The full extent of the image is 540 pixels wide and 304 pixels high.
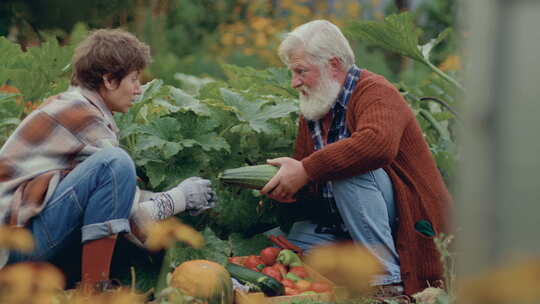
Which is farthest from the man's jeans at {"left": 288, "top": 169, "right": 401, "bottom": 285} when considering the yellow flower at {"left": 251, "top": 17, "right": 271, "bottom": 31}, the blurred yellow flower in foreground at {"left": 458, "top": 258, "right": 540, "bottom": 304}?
the yellow flower at {"left": 251, "top": 17, "right": 271, "bottom": 31}

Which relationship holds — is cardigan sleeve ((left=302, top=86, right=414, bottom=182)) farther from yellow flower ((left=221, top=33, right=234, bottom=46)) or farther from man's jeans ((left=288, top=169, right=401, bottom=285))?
yellow flower ((left=221, top=33, right=234, bottom=46))

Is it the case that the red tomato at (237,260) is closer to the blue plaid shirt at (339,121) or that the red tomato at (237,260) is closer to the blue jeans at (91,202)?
the blue plaid shirt at (339,121)

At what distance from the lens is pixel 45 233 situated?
2830mm

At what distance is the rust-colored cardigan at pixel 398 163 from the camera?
3168 millimetres

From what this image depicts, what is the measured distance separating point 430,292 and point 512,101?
2041 mm

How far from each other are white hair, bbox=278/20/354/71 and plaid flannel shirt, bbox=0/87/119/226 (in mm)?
934

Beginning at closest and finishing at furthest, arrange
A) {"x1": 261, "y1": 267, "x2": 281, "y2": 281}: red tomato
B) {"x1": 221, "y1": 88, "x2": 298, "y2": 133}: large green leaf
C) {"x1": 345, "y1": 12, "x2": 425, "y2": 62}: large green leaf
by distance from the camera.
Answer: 1. {"x1": 261, "y1": 267, "x2": 281, "y2": 281}: red tomato
2. {"x1": 221, "y1": 88, "x2": 298, "y2": 133}: large green leaf
3. {"x1": 345, "y1": 12, "x2": 425, "y2": 62}: large green leaf

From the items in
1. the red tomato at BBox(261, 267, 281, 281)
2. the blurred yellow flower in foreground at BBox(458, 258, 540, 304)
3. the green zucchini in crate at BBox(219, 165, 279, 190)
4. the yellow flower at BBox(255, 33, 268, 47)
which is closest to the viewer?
the blurred yellow flower in foreground at BBox(458, 258, 540, 304)

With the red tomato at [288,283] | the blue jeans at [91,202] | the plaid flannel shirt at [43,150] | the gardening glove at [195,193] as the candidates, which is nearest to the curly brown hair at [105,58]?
the plaid flannel shirt at [43,150]

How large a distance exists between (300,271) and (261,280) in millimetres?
247

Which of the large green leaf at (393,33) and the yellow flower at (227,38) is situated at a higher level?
the large green leaf at (393,33)

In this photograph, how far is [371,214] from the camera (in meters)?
3.24

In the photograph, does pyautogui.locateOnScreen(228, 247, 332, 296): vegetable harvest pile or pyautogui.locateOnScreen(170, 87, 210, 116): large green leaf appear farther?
pyautogui.locateOnScreen(170, 87, 210, 116): large green leaf

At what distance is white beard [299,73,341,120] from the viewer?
3.43 m
